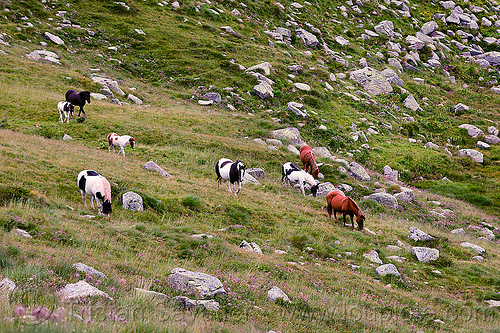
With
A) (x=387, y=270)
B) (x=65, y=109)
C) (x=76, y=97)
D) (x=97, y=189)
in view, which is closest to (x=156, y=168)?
(x=97, y=189)

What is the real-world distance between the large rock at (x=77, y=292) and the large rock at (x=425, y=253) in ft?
52.7

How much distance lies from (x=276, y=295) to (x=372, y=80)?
51194 millimetres

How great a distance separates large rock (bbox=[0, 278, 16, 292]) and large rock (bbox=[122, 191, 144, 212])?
9913mm

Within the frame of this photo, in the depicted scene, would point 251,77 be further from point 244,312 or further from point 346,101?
point 244,312

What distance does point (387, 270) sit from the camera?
52.8 feet

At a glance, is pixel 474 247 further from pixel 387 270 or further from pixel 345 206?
pixel 387 270

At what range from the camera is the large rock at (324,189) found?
27244 millimetres

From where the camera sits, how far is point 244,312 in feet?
29.5

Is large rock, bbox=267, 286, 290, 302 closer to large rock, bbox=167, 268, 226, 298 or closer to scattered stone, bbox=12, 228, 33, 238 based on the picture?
large rock, bbox=167, 268, 226, 298

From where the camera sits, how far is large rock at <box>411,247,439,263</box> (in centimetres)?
1884

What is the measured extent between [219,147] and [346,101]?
24.4 metres

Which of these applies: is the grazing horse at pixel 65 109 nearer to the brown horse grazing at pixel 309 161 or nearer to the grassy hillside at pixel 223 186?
the grassy hillside at pixel 223 186

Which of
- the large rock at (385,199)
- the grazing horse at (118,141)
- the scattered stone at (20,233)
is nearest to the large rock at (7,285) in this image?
the scattered stone at (20,233)

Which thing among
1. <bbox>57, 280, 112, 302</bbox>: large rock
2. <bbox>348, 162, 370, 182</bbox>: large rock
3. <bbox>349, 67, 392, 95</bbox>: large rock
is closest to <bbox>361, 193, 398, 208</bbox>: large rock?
<bbox>348, 162, 370, 182</bbox>: large rock
